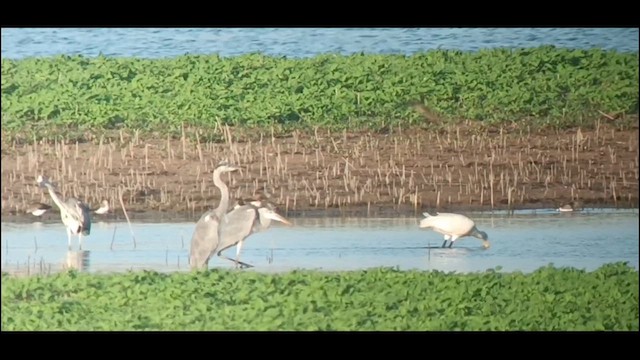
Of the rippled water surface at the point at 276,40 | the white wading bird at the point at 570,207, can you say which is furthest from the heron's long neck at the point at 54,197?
the white wading bird at the point at 570,207

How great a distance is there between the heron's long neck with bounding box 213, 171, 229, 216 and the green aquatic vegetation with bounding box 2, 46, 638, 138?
326 millimetres

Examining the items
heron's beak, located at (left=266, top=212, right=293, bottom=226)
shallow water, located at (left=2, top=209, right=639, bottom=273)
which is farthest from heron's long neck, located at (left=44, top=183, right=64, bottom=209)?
heron's beak, located at (left=266, top=212, right=293, bottom=226)

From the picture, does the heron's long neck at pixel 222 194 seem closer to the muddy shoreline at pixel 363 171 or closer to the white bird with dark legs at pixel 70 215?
the muddy shoreline at pixel 363 171

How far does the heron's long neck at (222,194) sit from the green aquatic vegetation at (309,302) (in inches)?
13.9

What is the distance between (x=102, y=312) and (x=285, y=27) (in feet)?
6.21

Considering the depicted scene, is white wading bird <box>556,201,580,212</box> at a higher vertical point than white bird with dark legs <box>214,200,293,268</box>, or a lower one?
higher

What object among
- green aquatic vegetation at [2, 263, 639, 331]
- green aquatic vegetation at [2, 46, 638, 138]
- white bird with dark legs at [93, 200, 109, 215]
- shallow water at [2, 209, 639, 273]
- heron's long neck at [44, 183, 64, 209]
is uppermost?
green aquatic vegetation at [2, 46, 638, 138]

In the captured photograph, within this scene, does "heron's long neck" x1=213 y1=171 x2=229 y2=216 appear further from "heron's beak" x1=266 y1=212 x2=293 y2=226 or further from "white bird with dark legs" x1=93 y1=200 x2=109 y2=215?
"white bird with dark legs" x1=93 y1=200 x2=109 y2=215

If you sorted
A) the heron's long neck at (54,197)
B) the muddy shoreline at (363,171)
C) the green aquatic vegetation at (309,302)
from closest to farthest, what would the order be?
the green aquatic vegetation at (309,302), the heron's long neck at (54,197), the muddy shoreline at (363,171)

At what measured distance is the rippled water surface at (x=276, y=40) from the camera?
930 cm

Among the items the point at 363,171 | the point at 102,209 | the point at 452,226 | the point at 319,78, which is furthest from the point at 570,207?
the point at 102,209

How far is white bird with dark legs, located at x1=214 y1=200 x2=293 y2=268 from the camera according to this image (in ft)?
30.1

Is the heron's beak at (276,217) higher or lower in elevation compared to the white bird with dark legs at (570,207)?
lower
